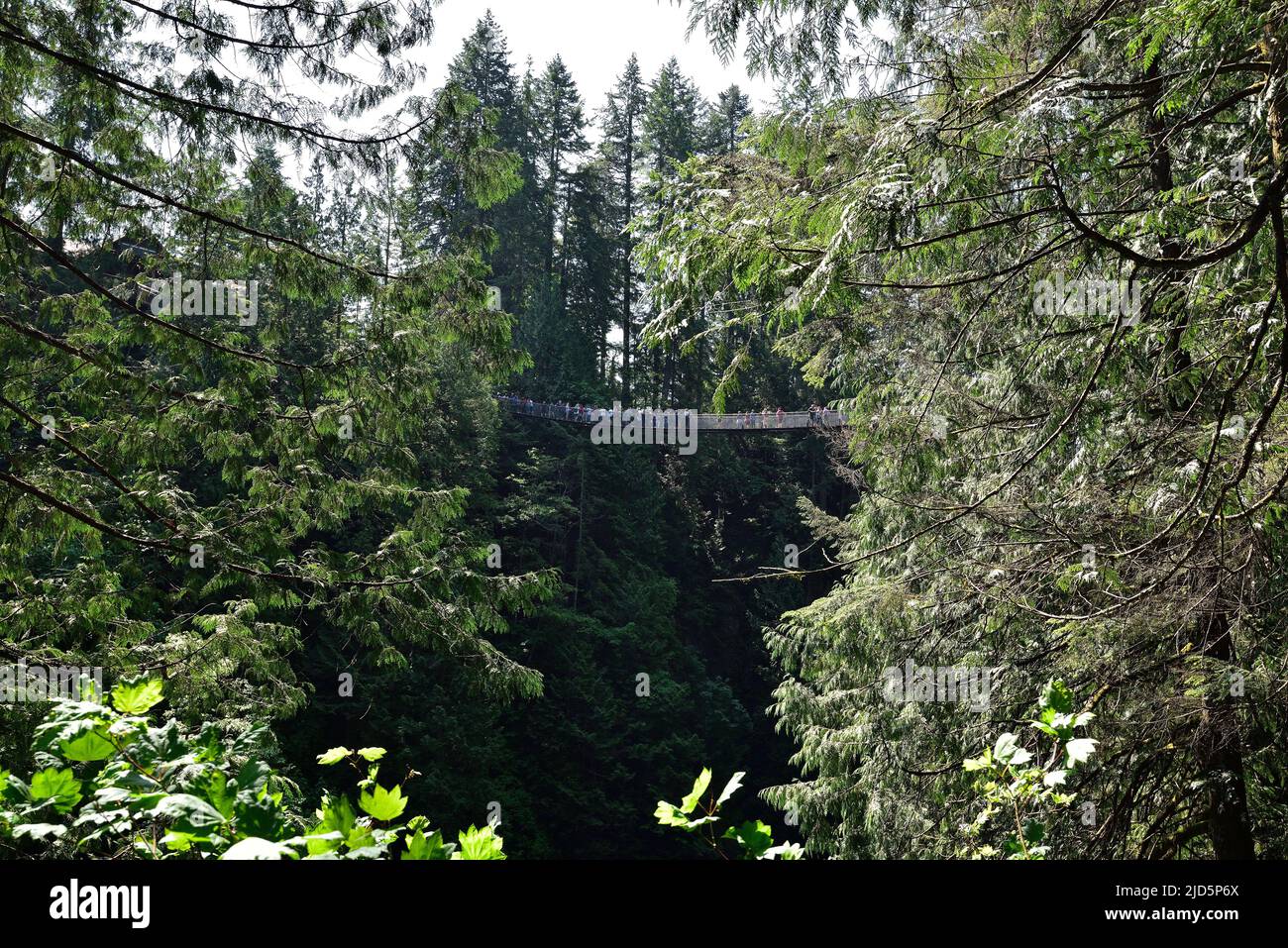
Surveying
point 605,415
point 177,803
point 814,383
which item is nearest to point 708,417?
point 605,415

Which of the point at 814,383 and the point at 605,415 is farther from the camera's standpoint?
the point at 605,415

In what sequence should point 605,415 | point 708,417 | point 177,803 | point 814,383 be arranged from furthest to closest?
point 708,417
point 605,415
point 814,383
point 177,803

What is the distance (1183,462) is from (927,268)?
4.46 feet

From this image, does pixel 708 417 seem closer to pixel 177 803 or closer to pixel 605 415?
pixel 605 415

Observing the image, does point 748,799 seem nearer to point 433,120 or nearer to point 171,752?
point 433,120

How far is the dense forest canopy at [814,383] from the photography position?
236 centimetres

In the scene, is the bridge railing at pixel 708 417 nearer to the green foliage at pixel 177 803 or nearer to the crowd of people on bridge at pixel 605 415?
the crowd of people on bridge at pixel 605 415

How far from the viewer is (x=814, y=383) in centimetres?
668

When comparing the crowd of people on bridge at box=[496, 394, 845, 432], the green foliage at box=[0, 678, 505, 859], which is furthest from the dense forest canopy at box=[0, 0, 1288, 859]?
the crowd of people on bridge at box=[496, 394, 845, 432]

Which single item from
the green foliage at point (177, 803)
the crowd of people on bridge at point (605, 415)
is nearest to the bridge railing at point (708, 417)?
the crowd of people on bridge at point (605, 415)

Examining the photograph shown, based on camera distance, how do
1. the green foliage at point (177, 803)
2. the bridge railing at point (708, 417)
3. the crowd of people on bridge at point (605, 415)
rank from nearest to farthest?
the green foliage at point (177, 803) < the crowd of people on bridge at point (605, 415) < the bridge railing at point (708, 417)

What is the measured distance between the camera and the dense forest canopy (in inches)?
93.0

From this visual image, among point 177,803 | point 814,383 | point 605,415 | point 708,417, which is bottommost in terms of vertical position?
point 177,803

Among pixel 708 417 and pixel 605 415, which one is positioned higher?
pixel 708 417
